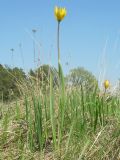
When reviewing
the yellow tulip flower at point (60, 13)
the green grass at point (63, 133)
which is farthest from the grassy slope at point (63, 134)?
the yellow tulip flower at point (60, 13)

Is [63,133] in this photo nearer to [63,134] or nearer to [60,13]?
[63,134]

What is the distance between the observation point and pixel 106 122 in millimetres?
3562

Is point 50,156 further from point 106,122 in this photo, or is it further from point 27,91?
point 27,91

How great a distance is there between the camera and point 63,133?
335 centimetres

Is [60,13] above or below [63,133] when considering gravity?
above

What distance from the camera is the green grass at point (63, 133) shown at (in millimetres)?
2939

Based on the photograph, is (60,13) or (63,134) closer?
(60,13)

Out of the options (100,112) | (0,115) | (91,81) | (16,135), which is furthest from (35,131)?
(91,81)

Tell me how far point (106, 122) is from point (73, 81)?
142cm

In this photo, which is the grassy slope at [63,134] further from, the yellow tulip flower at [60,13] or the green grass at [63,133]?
the yellow tulip flower at [60,13]

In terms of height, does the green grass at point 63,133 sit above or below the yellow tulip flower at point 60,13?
below

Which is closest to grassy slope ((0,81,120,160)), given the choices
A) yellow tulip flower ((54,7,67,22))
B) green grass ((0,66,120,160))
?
green grass ((0,66,120,160))

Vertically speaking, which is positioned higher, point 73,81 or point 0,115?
point 73,81

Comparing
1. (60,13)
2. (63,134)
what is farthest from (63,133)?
(60,13)
